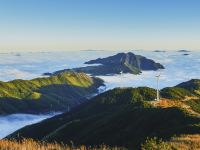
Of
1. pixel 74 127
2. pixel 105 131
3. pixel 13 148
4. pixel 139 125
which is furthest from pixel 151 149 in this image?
pixel 74 127

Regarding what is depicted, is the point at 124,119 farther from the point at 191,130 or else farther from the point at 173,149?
the point at 173,149

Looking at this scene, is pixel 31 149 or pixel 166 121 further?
pixel 166 121

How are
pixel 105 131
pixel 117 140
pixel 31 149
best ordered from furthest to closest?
pixel 105 131 < pixel 117 140 < pixel 31 149

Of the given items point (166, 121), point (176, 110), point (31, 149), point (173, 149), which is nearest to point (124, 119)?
point (176, 110)

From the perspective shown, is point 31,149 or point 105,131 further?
point 105,131

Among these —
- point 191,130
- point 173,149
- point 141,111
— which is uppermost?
point 173,149

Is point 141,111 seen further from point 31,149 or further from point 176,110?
point 31,149

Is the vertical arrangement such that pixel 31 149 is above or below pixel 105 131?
above

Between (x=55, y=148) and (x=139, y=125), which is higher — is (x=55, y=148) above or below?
above

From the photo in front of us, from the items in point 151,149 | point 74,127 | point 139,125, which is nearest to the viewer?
point 151,149
